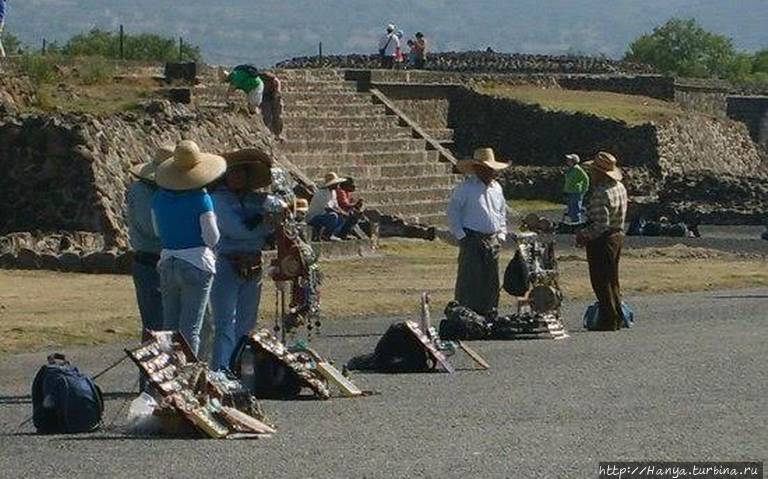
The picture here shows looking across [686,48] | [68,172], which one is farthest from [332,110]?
[686,48]

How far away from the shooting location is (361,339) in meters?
20.1

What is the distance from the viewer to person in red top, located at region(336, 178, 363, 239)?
3084 centimetres

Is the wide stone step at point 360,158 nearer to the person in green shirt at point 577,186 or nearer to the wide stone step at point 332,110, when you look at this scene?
the wide stone step at point 332,110

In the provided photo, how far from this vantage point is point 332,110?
1603 inches

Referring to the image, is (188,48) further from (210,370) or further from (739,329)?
(210,370)

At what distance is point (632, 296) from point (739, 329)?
472 centimetres

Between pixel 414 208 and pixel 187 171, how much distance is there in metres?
23.1

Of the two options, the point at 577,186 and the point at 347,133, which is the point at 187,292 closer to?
the point at 577,186

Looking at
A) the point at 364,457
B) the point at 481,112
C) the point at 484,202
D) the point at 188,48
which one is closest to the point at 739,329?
the point at 484,202

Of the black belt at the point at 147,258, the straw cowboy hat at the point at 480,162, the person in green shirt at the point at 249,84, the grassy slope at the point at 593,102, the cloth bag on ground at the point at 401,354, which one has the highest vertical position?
the straw cowboy hat at the point at 480,162

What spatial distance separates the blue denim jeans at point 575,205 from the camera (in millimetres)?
37531

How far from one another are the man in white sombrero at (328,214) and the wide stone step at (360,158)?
5.88 m

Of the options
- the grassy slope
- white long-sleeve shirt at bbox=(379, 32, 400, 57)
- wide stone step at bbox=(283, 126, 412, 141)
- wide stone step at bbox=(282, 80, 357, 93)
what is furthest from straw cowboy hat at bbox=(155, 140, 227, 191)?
white long-sleeve shirt at bbox=(379, 32, 400, 57)

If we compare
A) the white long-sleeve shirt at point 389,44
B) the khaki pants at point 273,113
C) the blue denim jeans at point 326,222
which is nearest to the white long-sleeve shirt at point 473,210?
the blue denim jeans at point 326,222
